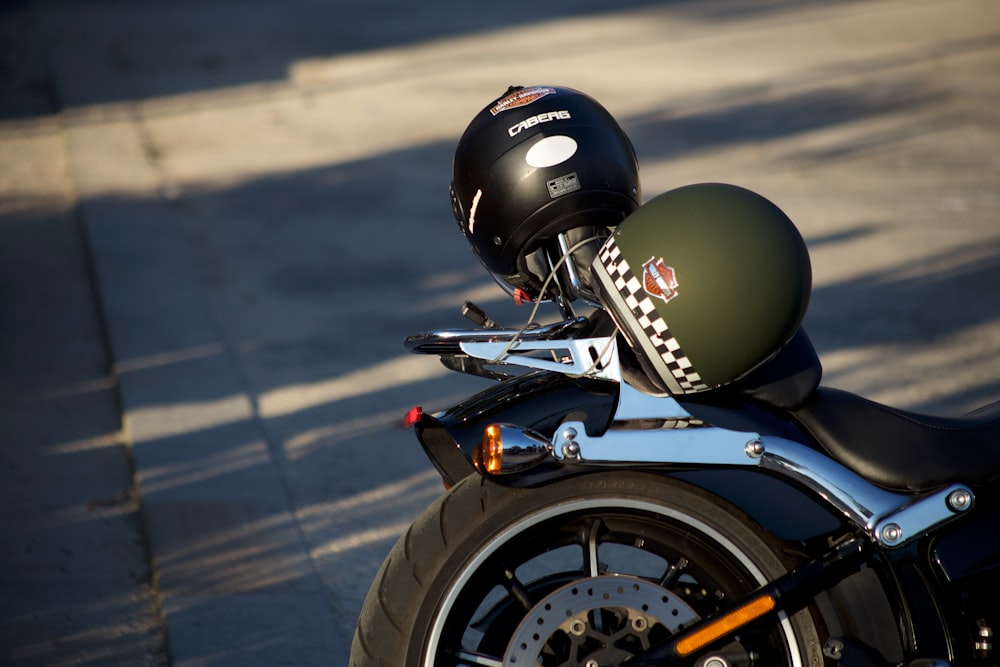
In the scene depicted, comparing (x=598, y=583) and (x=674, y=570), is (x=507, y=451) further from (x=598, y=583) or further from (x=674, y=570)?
(x=674, y=570)

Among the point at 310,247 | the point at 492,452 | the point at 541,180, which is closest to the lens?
the point at 492,452

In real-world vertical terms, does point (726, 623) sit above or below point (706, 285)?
below

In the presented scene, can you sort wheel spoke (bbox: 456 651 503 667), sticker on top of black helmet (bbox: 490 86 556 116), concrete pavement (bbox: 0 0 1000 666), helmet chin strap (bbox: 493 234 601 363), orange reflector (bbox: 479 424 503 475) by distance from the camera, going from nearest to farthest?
orange reflector (bbox: 479 424 503 475) → wheel spoke (bbox: 456 651 503 667) → helmet chin strap (bbox: 493 234 601 363) → sticker on top of black helmet (bbox: 490 86 556 116) → concrete pavement (bbox: 0 0 1000 666)

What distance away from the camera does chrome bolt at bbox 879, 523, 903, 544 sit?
2.31 metres

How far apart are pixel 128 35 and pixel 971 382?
954cm

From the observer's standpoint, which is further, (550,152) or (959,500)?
(550,152)

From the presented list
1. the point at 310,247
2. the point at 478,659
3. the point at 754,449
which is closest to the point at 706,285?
the point at 754,449

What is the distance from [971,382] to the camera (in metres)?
4.84

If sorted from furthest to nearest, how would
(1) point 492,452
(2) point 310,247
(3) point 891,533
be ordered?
1. (2) point 310,247
2. (3) point 891,533
3. (1) point 492,452

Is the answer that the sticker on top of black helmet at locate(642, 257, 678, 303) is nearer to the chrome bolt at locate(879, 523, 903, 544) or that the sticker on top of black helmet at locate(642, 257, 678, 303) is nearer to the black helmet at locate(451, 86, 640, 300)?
the black helmet at locate(451, 86, 640, 300)

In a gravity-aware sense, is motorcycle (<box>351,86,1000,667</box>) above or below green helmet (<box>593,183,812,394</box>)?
below

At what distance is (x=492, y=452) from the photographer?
2211 mm

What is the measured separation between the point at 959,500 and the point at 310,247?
4686mm

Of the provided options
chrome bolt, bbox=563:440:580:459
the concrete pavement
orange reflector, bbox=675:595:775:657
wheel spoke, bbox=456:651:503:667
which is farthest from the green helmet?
the concrete pavement
